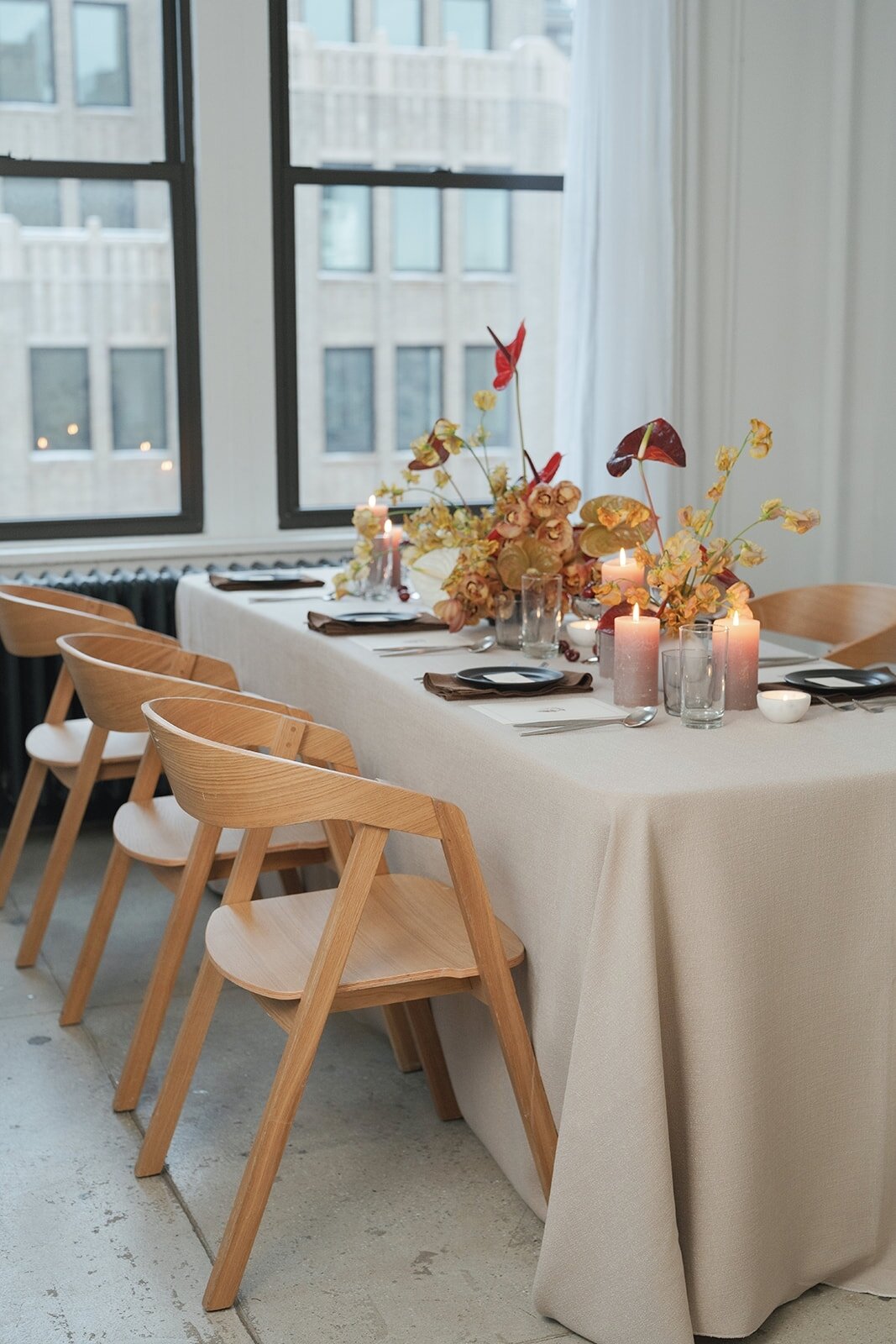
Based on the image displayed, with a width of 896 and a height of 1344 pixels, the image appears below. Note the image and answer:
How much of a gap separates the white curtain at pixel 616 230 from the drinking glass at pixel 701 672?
2468 mm

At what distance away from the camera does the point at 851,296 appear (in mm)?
4707

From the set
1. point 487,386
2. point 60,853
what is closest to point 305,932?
point 60,853

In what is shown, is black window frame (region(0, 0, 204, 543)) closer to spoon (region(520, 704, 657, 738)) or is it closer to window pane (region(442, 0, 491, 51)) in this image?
window pane (region(442, 0, 491, 51))

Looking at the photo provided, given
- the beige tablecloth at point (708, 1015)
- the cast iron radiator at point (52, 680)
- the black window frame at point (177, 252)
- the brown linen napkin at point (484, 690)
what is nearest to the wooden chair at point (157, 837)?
the brown linen napkin at point (484, 690)

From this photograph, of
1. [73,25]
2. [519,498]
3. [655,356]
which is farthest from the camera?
[655,356]

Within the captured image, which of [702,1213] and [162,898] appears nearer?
[702,1213]

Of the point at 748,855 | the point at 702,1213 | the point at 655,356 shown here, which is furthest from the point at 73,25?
the point at 702,1213

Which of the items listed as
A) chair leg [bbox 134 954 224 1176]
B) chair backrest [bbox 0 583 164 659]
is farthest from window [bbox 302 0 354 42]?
chair leg [bbox 134 954 224 1176]

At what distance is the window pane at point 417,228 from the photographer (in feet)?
15.2

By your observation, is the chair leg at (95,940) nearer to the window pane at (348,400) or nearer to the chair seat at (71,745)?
the chair seat at (71,745)

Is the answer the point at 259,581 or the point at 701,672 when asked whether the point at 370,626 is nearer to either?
the point at 259,581

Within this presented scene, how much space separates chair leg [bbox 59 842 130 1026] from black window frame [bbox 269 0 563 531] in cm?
209

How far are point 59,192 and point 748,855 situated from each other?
3.38 m

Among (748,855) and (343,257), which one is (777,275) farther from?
(748,855)
